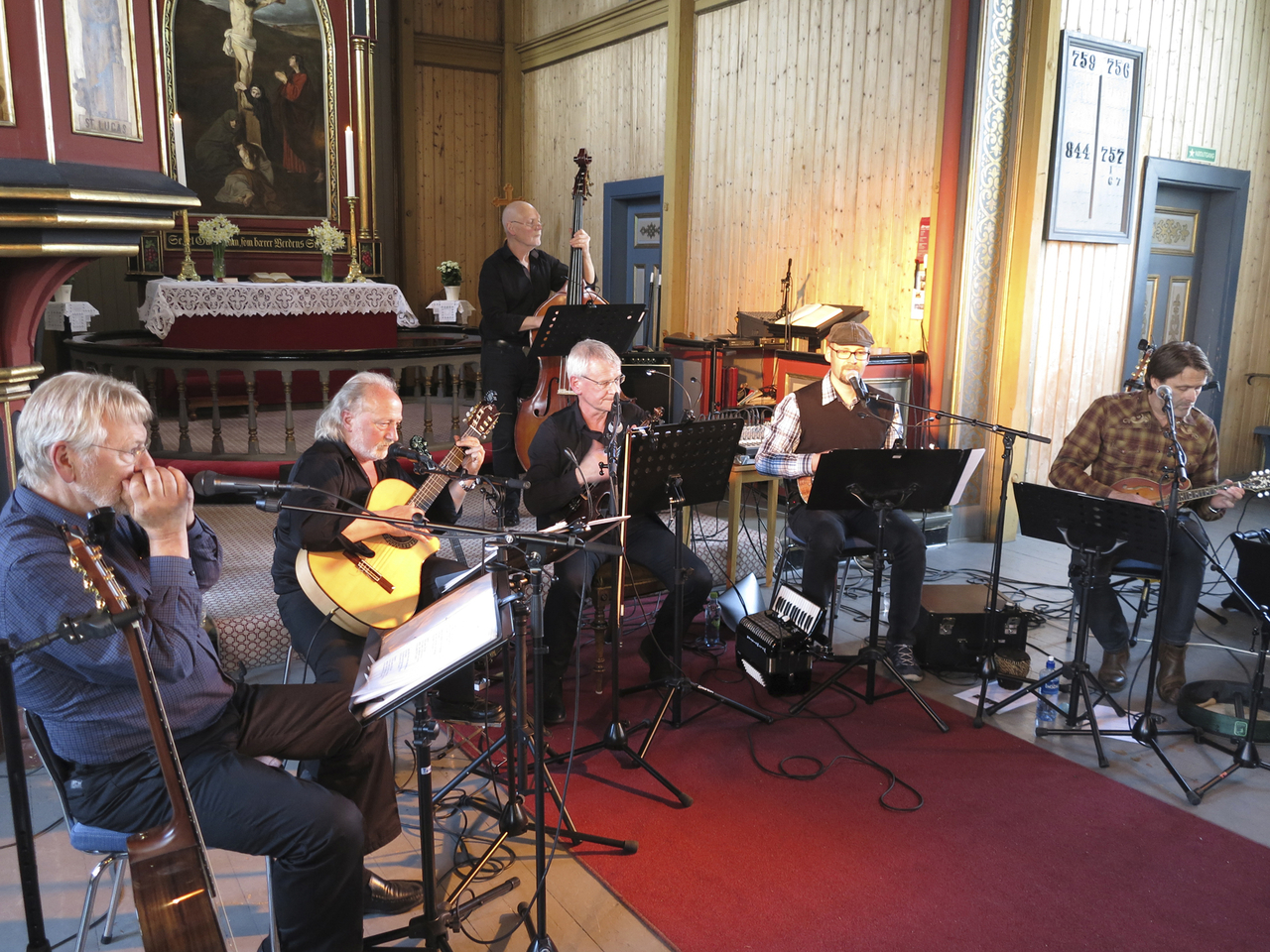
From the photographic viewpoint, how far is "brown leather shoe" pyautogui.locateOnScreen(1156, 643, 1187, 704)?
4164 mm

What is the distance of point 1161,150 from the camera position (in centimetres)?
675

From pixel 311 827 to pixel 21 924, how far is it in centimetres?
107

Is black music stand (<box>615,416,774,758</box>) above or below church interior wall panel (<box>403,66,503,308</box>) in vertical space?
below

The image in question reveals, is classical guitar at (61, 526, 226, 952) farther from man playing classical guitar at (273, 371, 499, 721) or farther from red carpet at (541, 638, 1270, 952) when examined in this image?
red carpet at (541, 638, 1270, 952)

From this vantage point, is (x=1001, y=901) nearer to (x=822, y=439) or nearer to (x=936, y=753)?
(x=936, y=753)

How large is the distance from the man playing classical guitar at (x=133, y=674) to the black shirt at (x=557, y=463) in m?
1.60

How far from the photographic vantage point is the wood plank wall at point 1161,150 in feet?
20.8

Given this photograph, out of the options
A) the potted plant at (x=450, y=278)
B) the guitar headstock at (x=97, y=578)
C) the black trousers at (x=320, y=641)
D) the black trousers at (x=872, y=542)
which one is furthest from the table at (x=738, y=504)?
the potted plant at (x=450, y=278)

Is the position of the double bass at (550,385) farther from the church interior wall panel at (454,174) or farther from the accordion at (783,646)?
the church interior wall panel at (454,174)

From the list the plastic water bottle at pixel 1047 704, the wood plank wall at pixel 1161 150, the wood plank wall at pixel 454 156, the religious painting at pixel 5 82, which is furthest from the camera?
the wood plank wall at pixel 454 156

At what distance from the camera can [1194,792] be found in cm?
337

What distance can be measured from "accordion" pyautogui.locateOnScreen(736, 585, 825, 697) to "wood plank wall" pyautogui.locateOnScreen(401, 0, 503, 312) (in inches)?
315

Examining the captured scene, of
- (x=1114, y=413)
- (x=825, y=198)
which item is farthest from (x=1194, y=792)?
(x=825, y=198)

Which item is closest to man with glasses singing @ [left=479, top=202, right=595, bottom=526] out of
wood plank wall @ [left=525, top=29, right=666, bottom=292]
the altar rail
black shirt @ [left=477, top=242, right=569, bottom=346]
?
black shirt @ [left=477, top=242, right=569, bottom=346]
